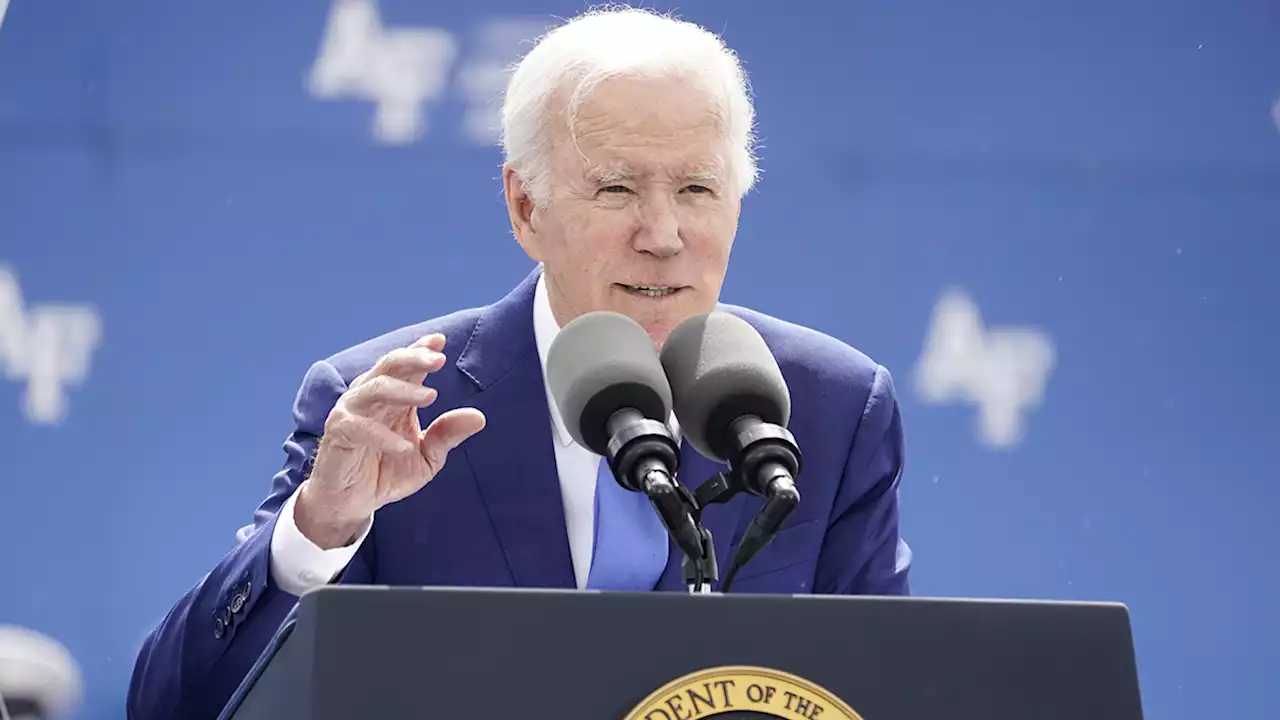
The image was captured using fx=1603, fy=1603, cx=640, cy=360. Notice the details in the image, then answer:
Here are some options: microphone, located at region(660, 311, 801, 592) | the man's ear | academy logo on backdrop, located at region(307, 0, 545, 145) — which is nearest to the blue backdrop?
academy logo on backdrop, located at region(307, 0, 545, 145)

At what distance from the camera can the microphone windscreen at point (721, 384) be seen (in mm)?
1120

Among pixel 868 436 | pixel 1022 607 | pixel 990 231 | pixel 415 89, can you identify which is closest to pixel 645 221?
pixel 868 436

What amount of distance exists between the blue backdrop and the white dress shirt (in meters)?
0.93

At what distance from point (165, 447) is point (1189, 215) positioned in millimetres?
1863

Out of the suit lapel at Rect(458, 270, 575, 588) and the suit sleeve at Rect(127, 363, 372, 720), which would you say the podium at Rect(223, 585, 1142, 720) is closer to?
the suit sleeve at Rect(127, 363, 372, 720)

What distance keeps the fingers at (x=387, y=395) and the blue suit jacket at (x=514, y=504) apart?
32 centimetres

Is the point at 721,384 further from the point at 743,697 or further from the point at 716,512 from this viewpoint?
the point at 716,512

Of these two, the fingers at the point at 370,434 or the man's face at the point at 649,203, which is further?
the man's face at the point at 649,203

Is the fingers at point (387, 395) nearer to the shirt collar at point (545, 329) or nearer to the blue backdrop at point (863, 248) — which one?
the shirt collar at point (545, 329)

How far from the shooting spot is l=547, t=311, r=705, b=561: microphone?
1040 millimetres

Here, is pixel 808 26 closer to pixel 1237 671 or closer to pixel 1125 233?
pixel 1125 233

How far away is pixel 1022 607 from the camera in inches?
38.9

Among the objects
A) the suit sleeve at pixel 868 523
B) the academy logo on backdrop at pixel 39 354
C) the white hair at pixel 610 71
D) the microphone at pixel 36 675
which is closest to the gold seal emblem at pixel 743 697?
the suit sleeve at pixel 868 523

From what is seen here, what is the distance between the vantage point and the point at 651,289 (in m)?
1.74
